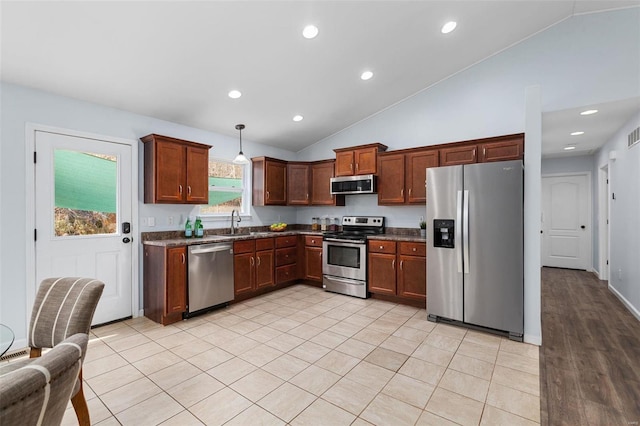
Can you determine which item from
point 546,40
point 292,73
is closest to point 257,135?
point 292,73

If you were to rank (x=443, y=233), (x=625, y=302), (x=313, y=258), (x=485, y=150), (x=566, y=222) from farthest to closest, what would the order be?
(x=566, y=222) → (x=313, y=258) → (x=625, y=302) → (x=485, y=150) → (x=443, y=233)

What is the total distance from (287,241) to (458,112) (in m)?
3.34

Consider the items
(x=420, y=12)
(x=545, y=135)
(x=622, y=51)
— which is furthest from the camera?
(x=545, y=135)

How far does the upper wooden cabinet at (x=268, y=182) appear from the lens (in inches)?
205

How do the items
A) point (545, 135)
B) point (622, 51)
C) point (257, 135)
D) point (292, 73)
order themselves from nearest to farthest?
point (622, 51) < point (292, 73) < point (545, 135) < point (257, 135)

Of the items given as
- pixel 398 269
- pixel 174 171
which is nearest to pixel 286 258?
pixel 398 269

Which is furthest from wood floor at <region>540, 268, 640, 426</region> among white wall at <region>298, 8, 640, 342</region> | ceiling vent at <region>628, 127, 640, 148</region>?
ceiling vent at <region>628, 127, 640, 148</region>

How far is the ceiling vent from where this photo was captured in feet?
11.9

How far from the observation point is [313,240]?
17.1ft

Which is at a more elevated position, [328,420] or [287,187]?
[287,187]

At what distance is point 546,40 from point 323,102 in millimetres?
2891

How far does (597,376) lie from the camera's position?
8.02ft

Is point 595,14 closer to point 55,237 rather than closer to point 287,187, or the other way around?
point 287,187

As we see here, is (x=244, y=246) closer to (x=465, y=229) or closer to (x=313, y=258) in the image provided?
(x=313, y=258)
